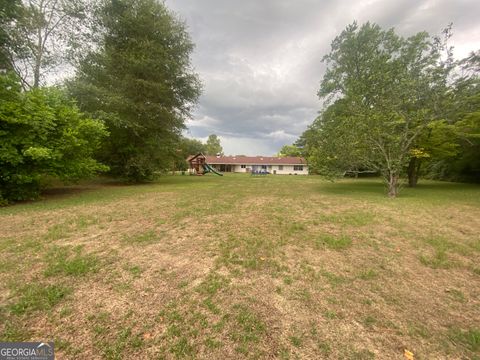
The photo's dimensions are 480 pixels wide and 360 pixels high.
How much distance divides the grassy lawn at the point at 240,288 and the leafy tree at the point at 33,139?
2937 millimetres

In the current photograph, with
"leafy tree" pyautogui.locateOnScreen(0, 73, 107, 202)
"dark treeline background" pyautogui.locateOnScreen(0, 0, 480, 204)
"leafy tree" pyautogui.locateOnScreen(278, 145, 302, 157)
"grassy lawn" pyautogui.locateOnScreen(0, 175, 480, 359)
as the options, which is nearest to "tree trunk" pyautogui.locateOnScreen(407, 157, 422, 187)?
"dark treeline background" pyautogui.locateOnScreen(0, 0, 480, 204)

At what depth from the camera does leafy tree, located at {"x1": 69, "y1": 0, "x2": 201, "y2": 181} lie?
14305mm

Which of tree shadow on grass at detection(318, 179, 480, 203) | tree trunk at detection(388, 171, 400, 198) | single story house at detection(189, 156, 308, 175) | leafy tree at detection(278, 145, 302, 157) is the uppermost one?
leafy tree at detection(278, 145, 302, 157)

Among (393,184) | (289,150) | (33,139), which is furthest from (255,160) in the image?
(33,139)

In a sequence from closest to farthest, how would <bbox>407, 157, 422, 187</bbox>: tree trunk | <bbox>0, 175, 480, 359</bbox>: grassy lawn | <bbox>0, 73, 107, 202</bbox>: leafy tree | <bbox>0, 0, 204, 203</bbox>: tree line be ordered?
<bbox>0, 175, 480, 359</bbox>: grassy lawn → <bbox>0, 73, 107, 202</bbox>: leafy tree → <bbox>0, 0, 204, 203</bbox>: tree line → <bbox>407, 157, 422, 187</bbox>: tree trunk

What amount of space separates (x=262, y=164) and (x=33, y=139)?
134 feet

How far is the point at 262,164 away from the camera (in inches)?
1839

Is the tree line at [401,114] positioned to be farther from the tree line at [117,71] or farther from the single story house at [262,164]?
the single story house at [262,164]

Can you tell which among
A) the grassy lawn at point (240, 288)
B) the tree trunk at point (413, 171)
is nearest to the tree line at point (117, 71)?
the grassy lawn at point (240, 288)

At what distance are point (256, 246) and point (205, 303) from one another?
1936 mm

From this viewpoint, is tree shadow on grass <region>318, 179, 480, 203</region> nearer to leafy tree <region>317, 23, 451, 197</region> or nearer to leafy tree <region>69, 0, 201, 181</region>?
leafy tree <region>317, 23, 451, 197</region>

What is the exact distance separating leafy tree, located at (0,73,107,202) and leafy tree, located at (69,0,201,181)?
443cm

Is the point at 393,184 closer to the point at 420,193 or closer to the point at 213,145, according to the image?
the point at 420,193

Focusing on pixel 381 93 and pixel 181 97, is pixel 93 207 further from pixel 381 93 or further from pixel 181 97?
pixel 381 93
